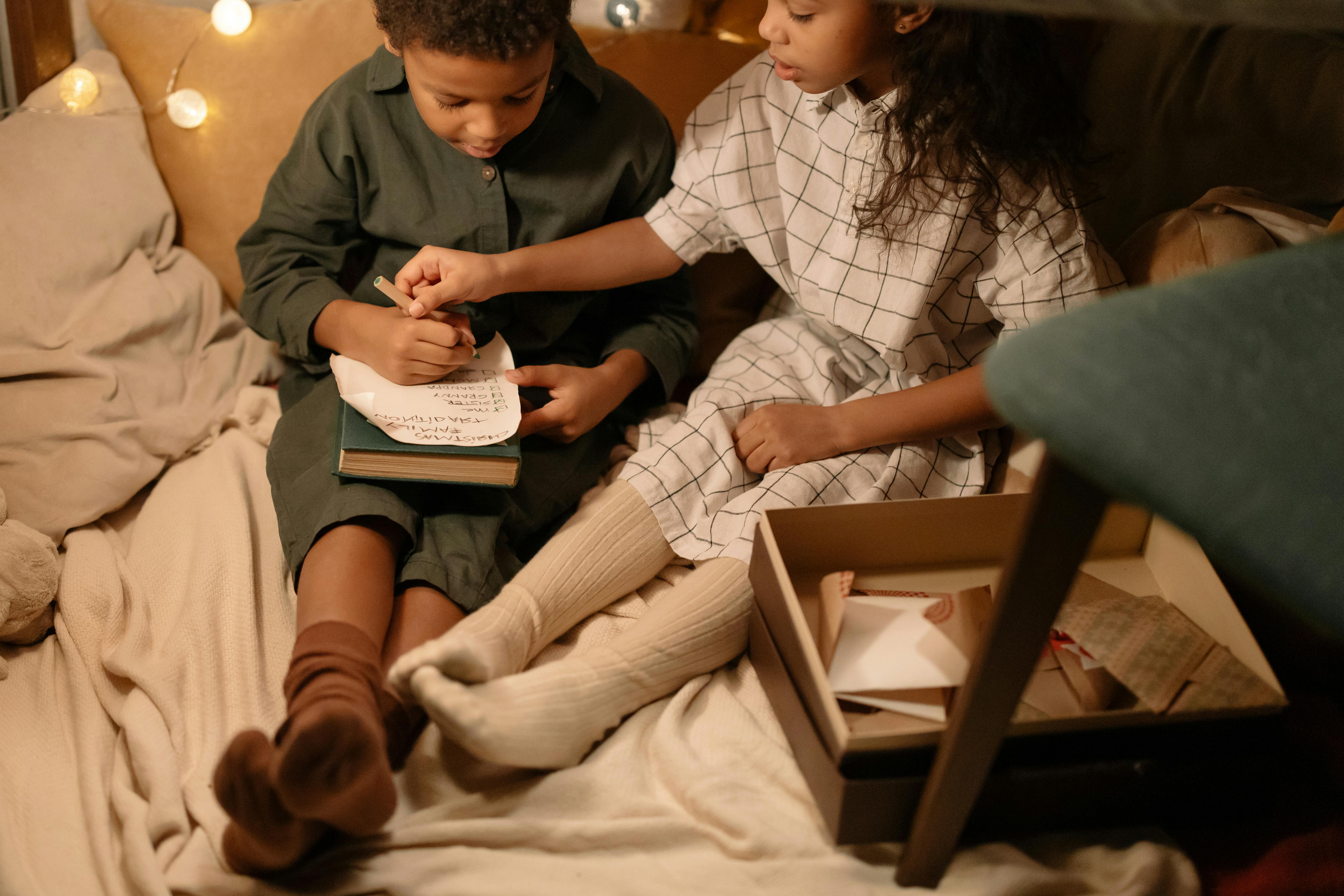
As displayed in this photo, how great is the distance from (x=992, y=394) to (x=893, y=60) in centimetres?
53

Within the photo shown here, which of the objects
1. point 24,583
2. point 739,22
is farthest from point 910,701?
point 739,22

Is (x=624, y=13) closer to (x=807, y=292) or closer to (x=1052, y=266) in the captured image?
(x=807, y=292)

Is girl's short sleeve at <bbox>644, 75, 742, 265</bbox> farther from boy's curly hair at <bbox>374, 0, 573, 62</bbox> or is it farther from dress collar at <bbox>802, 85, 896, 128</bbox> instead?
boy's curly hair at <bbox>374, 0, 573, 62</bbox>

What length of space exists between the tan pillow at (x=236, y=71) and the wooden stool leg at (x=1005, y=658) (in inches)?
36.0

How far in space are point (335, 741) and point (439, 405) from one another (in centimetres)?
33

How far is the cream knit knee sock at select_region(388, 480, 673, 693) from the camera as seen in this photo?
662 millimetres

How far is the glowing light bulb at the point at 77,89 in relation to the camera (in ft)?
3.42

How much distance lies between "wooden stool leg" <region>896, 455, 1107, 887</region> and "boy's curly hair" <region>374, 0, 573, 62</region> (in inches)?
22.6

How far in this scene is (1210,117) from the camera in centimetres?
97

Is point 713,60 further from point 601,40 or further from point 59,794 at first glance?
point 59,794

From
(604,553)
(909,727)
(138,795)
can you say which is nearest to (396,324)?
(604,553)

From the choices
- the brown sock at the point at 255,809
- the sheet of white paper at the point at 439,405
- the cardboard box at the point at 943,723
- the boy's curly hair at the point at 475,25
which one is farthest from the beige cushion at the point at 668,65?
the brown sock at the point at 255,809

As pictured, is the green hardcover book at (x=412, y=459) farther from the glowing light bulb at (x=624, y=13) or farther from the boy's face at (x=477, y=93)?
the glowing light bulb at (x=624, y=13)

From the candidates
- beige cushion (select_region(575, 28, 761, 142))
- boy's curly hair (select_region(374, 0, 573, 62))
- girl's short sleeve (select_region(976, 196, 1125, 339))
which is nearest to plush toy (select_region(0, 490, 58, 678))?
boy's curly hair (select_region(374, 0, 573, 62))
